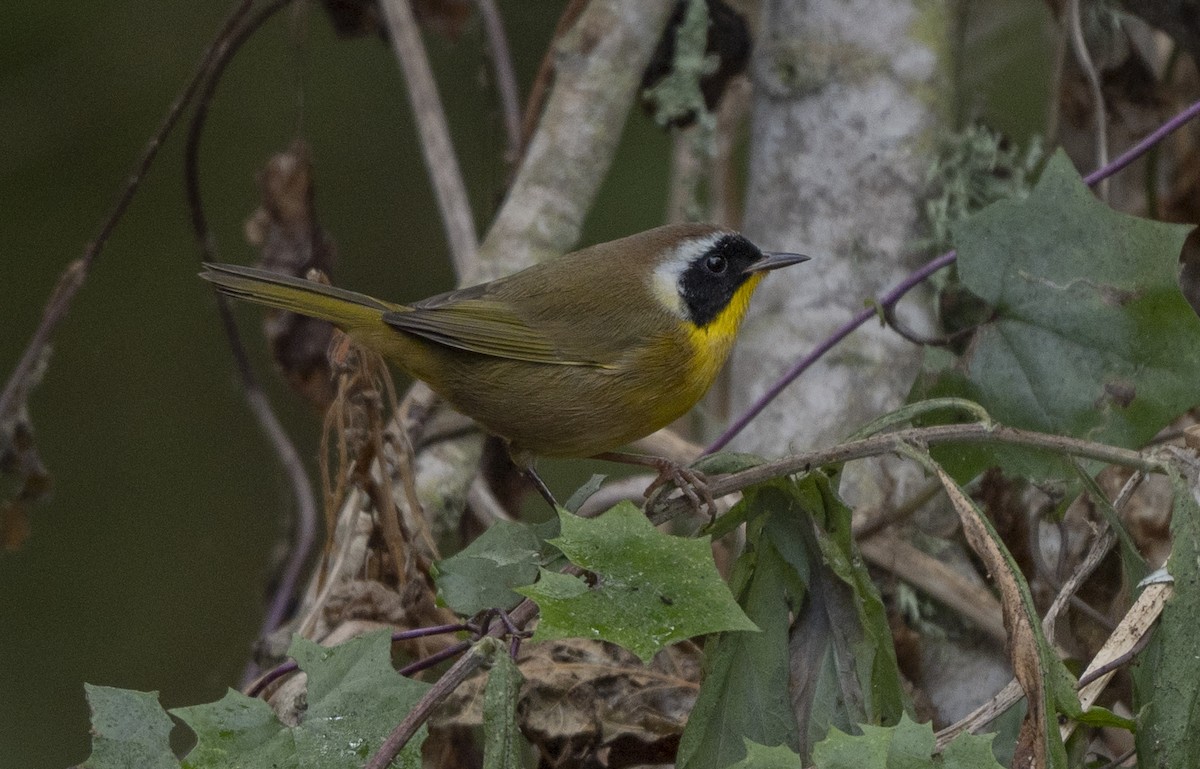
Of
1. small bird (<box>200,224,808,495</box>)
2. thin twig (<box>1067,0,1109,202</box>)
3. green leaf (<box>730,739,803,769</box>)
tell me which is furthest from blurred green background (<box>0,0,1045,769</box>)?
green leaf (<box>730,739,803,769</box>)

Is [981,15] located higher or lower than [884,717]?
higher

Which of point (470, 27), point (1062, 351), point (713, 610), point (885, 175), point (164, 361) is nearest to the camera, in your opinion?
point (713, 610)

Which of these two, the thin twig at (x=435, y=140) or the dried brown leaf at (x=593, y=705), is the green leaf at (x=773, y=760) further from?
the thin twig at (x=435, y=140)

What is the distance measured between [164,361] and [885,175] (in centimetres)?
475

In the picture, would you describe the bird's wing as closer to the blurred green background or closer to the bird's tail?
the bird's tail

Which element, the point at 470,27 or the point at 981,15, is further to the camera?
the point at 981,15

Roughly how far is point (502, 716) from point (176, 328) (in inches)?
229

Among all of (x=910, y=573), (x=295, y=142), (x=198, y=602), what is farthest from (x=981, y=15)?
(x=198, y=602)

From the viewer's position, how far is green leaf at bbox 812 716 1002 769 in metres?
1.59

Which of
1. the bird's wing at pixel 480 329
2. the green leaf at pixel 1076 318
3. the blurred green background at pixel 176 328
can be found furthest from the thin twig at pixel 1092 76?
the blurred green background at pixel 176 328

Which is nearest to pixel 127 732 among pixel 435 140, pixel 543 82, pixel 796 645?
pixel 796 645

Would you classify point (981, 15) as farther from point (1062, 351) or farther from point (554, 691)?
point (554, 691)

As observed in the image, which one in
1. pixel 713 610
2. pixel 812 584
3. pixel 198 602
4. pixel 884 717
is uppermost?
pixel 713 610

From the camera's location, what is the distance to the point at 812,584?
208 centimetres
